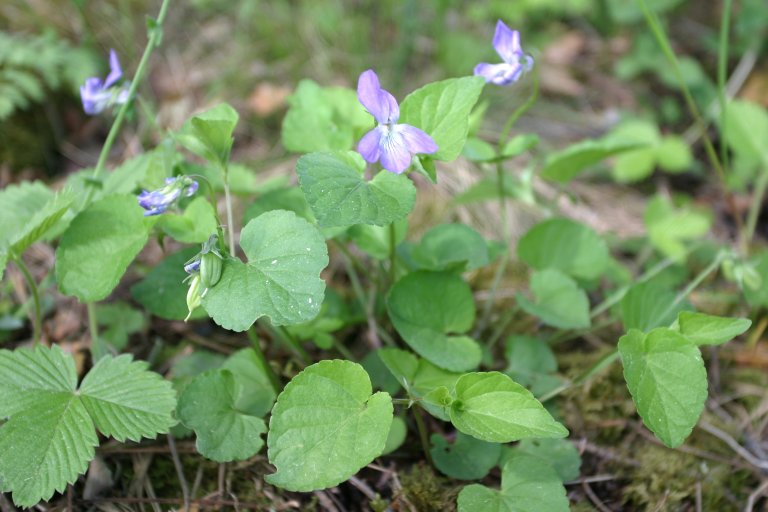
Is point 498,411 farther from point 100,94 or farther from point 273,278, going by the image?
point 100,94

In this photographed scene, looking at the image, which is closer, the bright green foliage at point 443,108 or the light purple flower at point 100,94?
the bright green foliage at point 443,108

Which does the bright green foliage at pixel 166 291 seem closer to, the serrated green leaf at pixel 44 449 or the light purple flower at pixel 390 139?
the serrated green leaf at pixel 44 449

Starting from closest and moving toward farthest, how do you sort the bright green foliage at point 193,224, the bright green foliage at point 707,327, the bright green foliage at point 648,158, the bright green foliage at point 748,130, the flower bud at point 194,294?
the flower bud at point 194,294 → the bright green foliage at point 707,327 → the bright green foliage at point 193,224 → the bright green foliage at point 748,130 → the bright green foliage at point 648,158

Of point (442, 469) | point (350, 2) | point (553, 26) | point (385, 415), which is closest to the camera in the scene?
point (385, 415)

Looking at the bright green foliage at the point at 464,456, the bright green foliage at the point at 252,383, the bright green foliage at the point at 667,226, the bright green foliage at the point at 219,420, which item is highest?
the bright green foliage at the point at 219,420

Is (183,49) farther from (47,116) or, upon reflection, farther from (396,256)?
(396,256)

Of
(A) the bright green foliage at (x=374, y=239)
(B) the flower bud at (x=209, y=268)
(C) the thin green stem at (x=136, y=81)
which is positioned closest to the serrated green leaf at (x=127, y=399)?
(B) the flower bud at (x=209, y=268)

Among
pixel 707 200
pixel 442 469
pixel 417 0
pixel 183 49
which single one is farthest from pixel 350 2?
pixel 442 469
